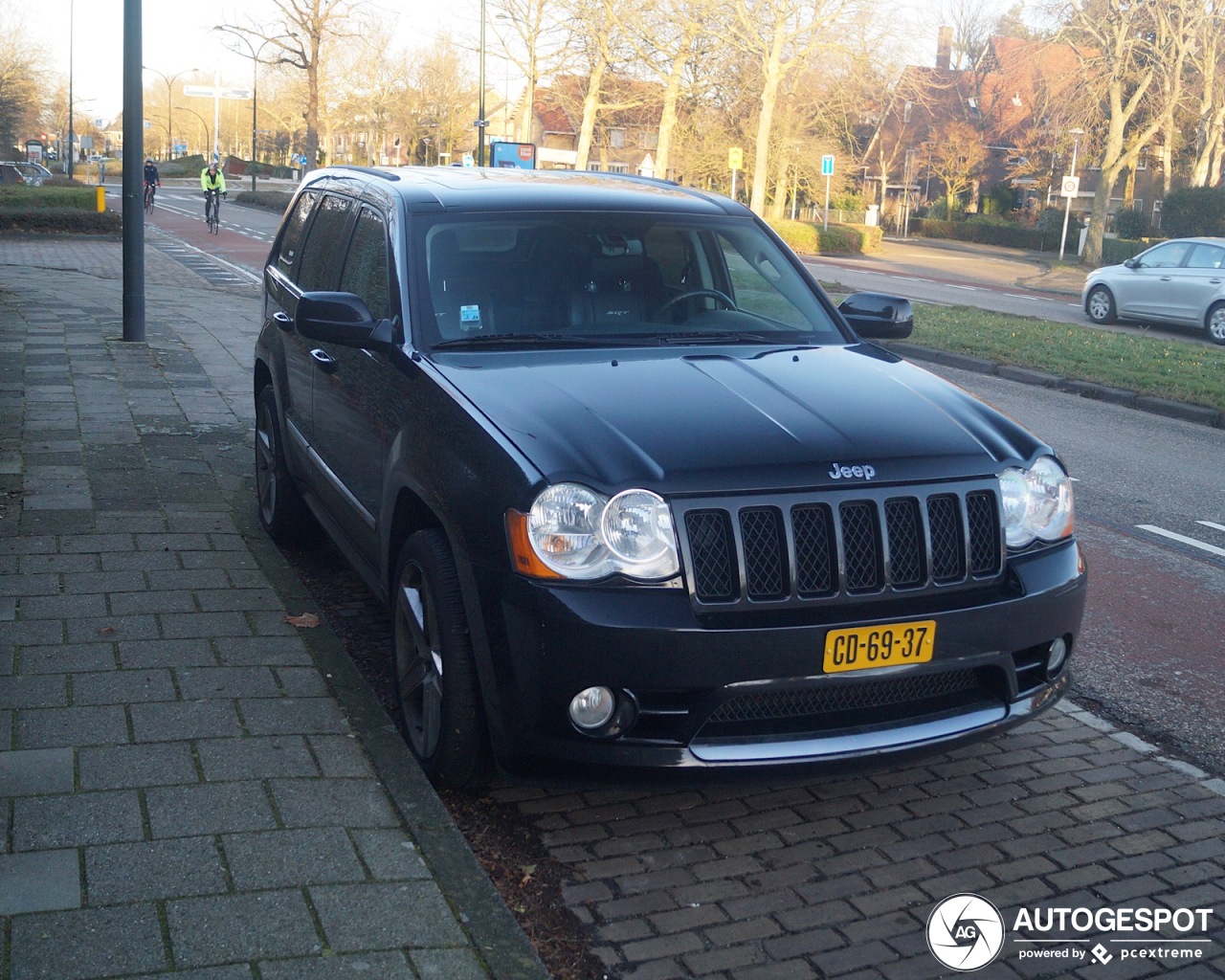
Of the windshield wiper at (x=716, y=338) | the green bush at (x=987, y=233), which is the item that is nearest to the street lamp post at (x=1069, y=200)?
the green bush at (x=987, y=233)

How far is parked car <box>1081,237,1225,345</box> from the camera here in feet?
65.4

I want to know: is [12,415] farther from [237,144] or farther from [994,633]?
[237,144]

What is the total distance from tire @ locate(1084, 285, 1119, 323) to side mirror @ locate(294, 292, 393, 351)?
19.7 m

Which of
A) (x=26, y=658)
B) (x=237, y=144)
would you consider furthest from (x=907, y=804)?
(x=237, y=144)

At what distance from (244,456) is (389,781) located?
4777mm

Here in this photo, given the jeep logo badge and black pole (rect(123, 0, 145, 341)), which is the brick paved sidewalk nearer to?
the jeep logo badge

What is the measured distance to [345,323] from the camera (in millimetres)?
4484

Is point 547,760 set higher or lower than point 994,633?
lower

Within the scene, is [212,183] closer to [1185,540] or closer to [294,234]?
[294,234]

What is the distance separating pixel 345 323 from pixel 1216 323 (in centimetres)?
1830

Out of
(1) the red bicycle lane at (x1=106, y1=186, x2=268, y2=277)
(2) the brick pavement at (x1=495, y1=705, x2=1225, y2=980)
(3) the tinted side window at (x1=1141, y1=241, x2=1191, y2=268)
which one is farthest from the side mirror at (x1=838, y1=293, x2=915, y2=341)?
(3) the tinted side window at (x1=1141, y1=241, x2=1191, y2=268)

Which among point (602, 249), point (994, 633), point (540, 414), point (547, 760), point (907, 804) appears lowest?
point (907, 804)

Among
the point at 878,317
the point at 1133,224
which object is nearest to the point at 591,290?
the point at 878,317

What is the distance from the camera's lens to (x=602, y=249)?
482cm
